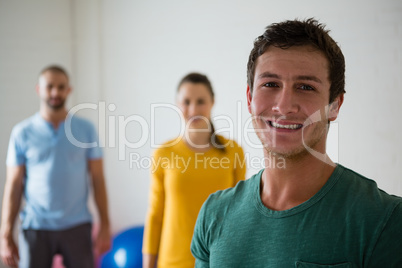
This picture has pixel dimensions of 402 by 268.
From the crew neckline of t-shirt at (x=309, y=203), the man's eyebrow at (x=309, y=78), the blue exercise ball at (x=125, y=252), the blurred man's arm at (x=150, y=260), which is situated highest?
the man's eyebrow at (x=309, y=78)

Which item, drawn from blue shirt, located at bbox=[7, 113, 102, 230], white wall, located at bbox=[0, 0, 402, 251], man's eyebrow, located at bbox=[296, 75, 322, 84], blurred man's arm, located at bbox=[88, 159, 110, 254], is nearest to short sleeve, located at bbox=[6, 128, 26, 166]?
blue shirt, located at bbox=[7, 113, 102, 230]

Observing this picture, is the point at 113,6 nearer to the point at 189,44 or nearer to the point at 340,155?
the point at 189,44

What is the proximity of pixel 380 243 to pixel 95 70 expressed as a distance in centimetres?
285

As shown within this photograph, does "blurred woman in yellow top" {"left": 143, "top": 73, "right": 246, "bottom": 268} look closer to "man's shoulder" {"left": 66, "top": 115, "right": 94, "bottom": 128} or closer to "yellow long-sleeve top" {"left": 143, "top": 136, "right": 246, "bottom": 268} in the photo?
A: "yellow long-sleeve top" {"left": 143, "top": 136, "right": 246, "bottom": 268}

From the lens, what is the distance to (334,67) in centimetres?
77

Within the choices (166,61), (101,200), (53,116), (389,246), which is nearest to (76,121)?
(53,116)

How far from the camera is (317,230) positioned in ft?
2.29

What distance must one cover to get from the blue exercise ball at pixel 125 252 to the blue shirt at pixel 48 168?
19.8 inches

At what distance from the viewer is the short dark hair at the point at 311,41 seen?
75cm

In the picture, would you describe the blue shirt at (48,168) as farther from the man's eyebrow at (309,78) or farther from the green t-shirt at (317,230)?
the man's eyebrow at (309,78)

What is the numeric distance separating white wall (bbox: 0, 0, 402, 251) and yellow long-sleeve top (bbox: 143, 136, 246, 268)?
2.49 ft

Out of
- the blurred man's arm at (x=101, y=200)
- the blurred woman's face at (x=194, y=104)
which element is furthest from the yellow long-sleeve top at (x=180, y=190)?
the blurred man's arm at (x=101, y=200)

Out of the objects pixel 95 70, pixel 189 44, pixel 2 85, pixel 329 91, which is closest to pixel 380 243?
pixel 329 91

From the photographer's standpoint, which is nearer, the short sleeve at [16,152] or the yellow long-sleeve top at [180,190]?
the yellow long-sleeve top at [180,190]
